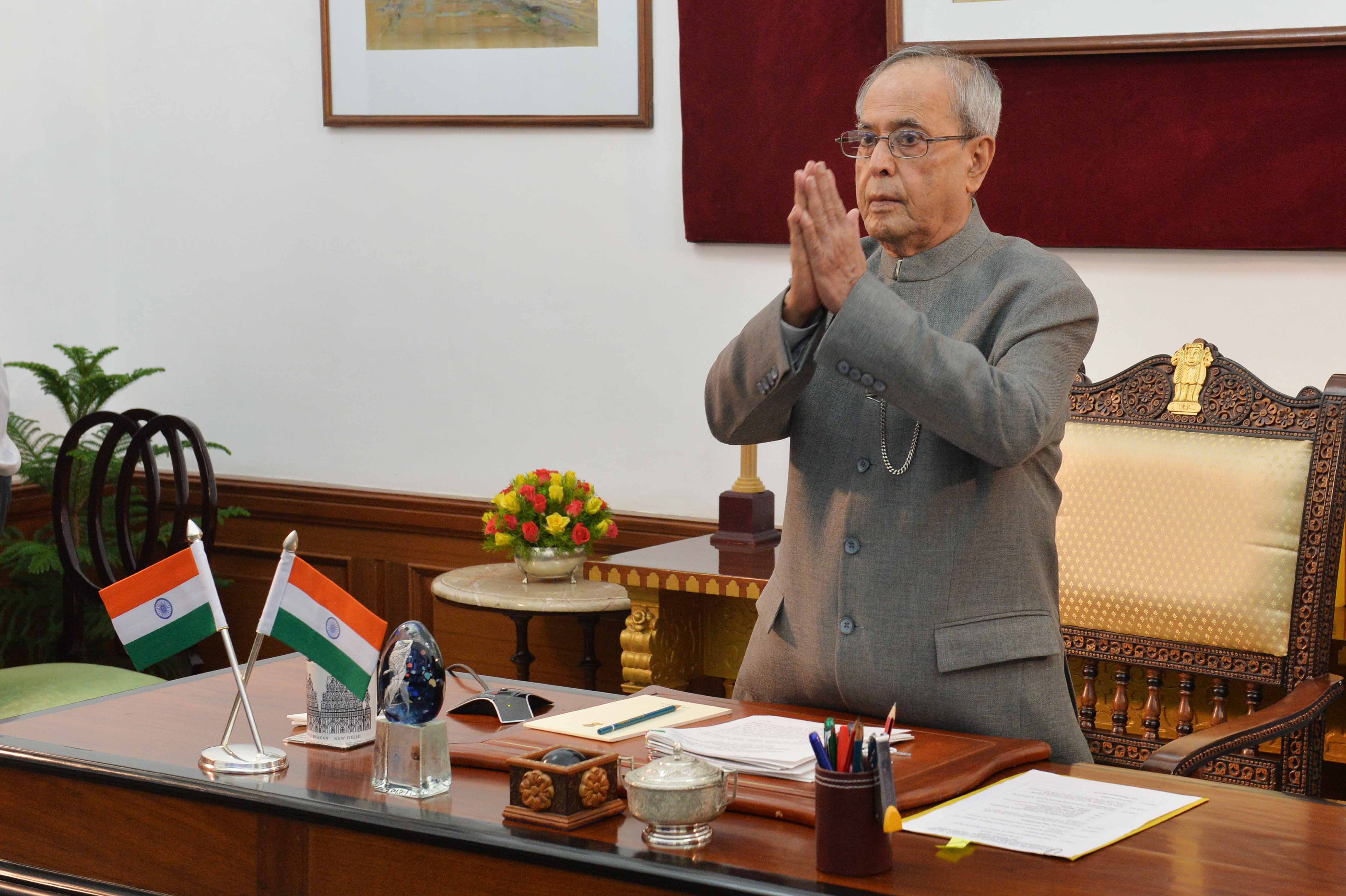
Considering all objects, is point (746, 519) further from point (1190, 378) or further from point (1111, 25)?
point (1111, 25)

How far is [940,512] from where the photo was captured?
196cm

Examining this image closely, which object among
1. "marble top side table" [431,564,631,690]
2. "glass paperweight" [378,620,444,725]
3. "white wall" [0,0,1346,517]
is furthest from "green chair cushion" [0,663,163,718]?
"glass paperweight" [378,620,444,725]

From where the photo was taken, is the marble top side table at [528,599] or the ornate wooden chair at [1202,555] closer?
the ornate wooden chair at [1202,555]

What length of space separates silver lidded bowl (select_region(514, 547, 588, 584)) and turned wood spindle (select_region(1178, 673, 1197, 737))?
4.60 ft

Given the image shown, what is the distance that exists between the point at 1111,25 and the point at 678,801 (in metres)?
2.39

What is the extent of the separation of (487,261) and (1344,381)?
2.37 meters

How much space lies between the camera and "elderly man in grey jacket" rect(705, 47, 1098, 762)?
188 centimetres

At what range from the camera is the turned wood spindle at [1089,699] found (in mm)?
2965

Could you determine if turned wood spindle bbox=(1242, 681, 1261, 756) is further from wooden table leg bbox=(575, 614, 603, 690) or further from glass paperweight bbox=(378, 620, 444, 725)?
glass paperweight bbox=(378, 620, 444, 725)

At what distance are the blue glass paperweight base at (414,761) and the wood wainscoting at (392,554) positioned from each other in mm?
2218

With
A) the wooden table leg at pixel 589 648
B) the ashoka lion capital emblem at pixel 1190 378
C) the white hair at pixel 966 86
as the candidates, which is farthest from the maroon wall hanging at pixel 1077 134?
the white hair at pixel 966 86

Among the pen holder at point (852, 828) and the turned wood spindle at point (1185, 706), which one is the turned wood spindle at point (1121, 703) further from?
the pen holder at point (852, 828)

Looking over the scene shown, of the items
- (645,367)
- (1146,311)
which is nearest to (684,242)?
(645,367)

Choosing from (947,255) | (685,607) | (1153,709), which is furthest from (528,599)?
(947,255)
